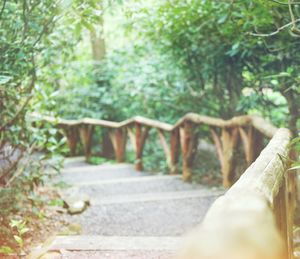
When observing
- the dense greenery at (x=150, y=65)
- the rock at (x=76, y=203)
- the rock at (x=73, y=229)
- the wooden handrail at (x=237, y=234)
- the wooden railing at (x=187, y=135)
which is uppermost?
the dense greenery at (x=150, y=65)

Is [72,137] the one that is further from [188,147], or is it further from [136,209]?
[136,209]

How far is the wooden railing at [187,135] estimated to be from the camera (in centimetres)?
512

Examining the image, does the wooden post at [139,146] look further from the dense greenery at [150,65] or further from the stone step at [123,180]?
the stone step at [123,180]

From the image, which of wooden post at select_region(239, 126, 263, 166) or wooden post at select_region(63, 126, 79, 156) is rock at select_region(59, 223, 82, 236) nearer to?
wooden post at select_region(239, 126, 263, 166)

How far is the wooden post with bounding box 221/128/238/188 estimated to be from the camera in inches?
234

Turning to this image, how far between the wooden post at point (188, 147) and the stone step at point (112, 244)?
3373 millimetres

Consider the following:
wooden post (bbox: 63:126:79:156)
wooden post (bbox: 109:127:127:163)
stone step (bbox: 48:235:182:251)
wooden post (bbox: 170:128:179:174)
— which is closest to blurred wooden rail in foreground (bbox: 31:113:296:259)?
wooden post (bbox: 170:128:179:174)

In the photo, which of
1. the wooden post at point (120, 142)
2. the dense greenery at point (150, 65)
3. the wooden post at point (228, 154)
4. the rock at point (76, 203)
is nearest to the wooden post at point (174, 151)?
the dense greenery at point (150, 65)

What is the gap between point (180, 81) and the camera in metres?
8.14

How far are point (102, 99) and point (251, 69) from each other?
5196mm

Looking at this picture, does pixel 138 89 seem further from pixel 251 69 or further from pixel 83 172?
pixel 251 69

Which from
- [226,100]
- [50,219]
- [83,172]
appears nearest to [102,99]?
[83,172]

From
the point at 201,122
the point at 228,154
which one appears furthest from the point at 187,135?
the point at 228,154

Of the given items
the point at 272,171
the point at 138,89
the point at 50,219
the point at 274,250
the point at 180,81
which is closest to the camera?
the point at 274,250
